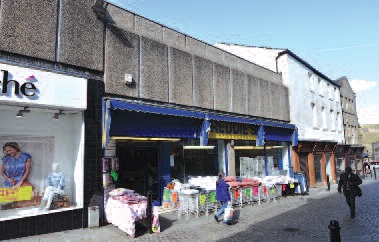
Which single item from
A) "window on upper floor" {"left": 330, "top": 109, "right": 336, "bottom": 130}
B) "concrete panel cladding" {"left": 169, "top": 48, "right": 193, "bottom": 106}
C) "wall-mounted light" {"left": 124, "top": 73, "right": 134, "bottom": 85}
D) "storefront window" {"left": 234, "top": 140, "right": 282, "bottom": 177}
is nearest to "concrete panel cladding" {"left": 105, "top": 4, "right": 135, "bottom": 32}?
"wall-mounted light" {"left": 124, "top": 73, "right": 134, "bottom": 85}

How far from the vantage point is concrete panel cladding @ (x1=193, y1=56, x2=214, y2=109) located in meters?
12.7

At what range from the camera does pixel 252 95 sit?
16203mm

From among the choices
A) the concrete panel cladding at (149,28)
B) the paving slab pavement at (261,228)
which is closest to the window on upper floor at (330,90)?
the paving slab pavement at (261,228)

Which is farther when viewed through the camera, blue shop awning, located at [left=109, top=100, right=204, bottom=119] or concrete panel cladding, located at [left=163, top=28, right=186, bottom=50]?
concrete panel cladding, located at [left=163, top=28, right=186, bottom=50]

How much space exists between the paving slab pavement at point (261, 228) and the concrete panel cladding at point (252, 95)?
637 centimetres

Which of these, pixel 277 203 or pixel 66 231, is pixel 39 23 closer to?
pixel 66 231

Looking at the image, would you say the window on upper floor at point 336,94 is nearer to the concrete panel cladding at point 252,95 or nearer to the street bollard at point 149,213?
the concrete panel cladding at point 252,95

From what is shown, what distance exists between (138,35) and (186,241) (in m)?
7.70

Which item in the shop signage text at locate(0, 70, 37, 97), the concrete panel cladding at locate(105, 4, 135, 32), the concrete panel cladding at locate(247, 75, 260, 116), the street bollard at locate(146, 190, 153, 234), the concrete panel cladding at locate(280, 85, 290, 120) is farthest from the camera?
the concrete panel cladding at locate(280, 85, 290, 120)

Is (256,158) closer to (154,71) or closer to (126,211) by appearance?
(154,71)

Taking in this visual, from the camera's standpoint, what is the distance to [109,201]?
8.53 m

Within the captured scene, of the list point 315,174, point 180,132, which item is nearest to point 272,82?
point 315,174

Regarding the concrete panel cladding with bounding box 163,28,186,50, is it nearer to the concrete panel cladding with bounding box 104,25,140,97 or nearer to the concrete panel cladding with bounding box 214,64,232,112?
the concrete panel cladding with bounding box 104,25,140,97

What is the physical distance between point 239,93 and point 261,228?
858cm
